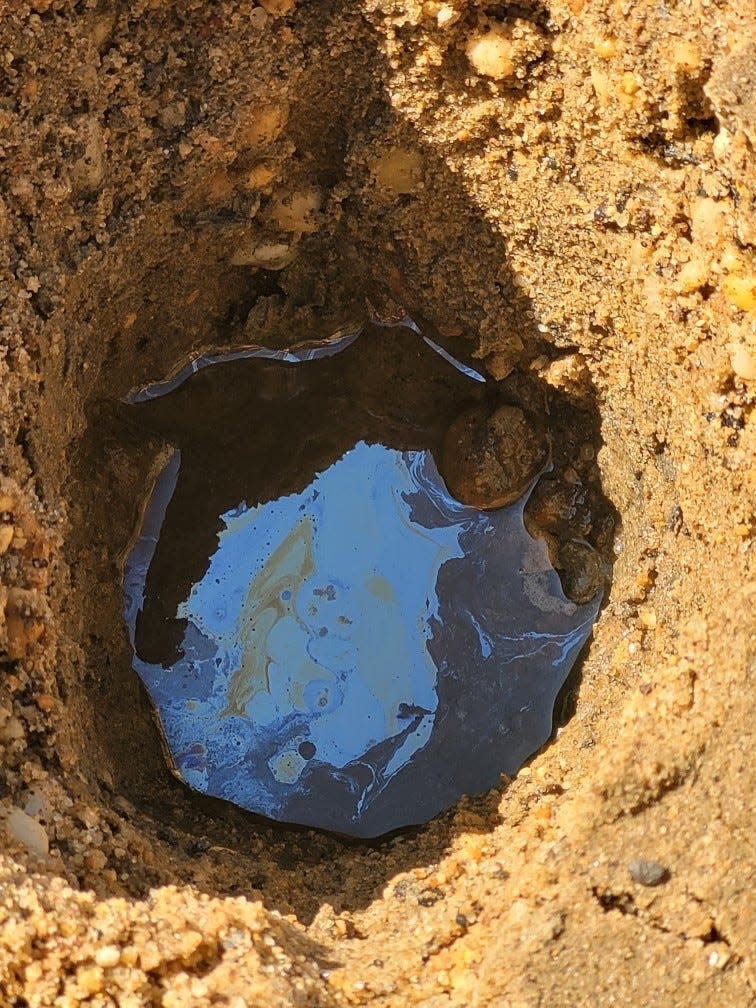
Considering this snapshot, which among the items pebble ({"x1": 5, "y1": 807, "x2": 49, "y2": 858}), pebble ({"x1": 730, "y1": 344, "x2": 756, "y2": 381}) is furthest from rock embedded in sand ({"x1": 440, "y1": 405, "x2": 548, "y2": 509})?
pebble ({"x1": 5, "y1": 807, "x2": 49, "y2": 858})

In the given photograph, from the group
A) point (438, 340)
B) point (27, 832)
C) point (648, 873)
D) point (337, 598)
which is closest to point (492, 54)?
point (438, 340)

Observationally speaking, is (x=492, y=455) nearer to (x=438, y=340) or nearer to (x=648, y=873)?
(x=438, y=340)

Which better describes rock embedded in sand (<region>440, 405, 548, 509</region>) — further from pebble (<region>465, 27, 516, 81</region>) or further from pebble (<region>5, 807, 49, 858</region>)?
pebble (<region>5, 807, 49, 858</region>)

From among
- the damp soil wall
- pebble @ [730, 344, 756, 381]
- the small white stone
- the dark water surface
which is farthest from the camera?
the dark water surface

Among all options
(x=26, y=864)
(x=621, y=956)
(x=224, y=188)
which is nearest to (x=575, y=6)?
(x=224, y=188)

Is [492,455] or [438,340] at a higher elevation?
[438,340]

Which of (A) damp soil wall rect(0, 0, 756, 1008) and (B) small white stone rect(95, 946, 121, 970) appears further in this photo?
(A) damp soil wall rect(0, 0, 756, 1008)

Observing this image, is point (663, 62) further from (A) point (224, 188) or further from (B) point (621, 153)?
(A) point (224, 188)
